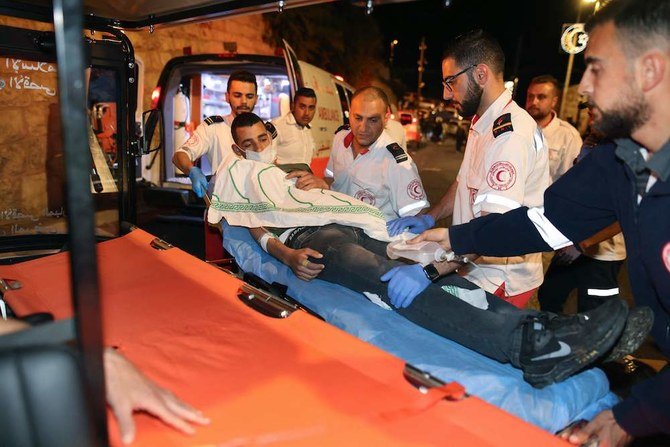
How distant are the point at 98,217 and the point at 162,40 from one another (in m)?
5.69

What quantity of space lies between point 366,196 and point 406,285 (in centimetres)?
139

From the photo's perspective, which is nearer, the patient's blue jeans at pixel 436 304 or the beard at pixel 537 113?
the patient's blue jeans at pixel 436 304

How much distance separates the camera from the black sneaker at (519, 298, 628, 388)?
1.57m

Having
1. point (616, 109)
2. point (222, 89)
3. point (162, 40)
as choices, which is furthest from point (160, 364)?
point (162, 40)

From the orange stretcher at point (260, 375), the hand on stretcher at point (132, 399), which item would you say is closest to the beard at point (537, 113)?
the orange stretcher at point (260, 375)

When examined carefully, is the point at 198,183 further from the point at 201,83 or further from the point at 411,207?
the point at 201,83

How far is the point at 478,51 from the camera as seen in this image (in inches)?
97.3

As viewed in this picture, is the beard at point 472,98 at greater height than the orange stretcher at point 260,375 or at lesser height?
greater

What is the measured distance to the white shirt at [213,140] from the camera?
457 centimetres

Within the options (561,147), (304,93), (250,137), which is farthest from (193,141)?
(561,147)

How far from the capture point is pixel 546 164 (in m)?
2.41

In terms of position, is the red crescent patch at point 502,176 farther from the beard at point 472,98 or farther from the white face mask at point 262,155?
the white face mask at point 262,155

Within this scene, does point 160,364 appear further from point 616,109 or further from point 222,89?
point 222,89

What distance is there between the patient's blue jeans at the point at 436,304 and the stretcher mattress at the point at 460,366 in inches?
2.0
